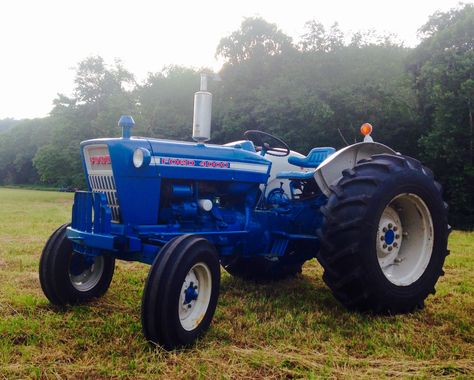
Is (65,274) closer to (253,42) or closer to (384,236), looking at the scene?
(384,236)

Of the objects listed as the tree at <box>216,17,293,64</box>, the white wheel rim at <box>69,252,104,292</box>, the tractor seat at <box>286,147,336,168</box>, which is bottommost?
the white wheel rim at <box>69,252,104,292</box>

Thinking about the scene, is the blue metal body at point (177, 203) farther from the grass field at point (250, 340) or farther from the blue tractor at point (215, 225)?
the grass field at point (250, 340)

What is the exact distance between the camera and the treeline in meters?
16.0

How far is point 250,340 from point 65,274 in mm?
1668

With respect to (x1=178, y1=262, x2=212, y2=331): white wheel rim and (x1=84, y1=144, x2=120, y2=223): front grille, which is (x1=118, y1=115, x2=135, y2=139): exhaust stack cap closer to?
(x1=84, y1=144, x2=120, y2=223): front grille

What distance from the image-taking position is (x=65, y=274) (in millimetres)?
3865

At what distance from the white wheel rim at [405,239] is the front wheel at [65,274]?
2.49 m

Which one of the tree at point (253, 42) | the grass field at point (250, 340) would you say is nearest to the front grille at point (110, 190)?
the grass field at point (250, 340)

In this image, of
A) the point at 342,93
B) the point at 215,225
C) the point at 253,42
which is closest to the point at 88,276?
the point at 215,225

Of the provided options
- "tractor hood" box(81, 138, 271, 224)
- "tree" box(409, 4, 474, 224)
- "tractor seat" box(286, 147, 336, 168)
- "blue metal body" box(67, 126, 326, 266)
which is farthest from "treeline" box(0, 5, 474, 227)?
"tractor hood" box(81, 138, 271, 224)

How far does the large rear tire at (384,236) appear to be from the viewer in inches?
143

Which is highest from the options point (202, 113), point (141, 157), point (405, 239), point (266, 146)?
point (202, 113)

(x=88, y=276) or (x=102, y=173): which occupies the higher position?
(x=102, y=173)

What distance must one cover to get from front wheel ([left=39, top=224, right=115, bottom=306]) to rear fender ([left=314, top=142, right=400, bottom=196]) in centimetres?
215
